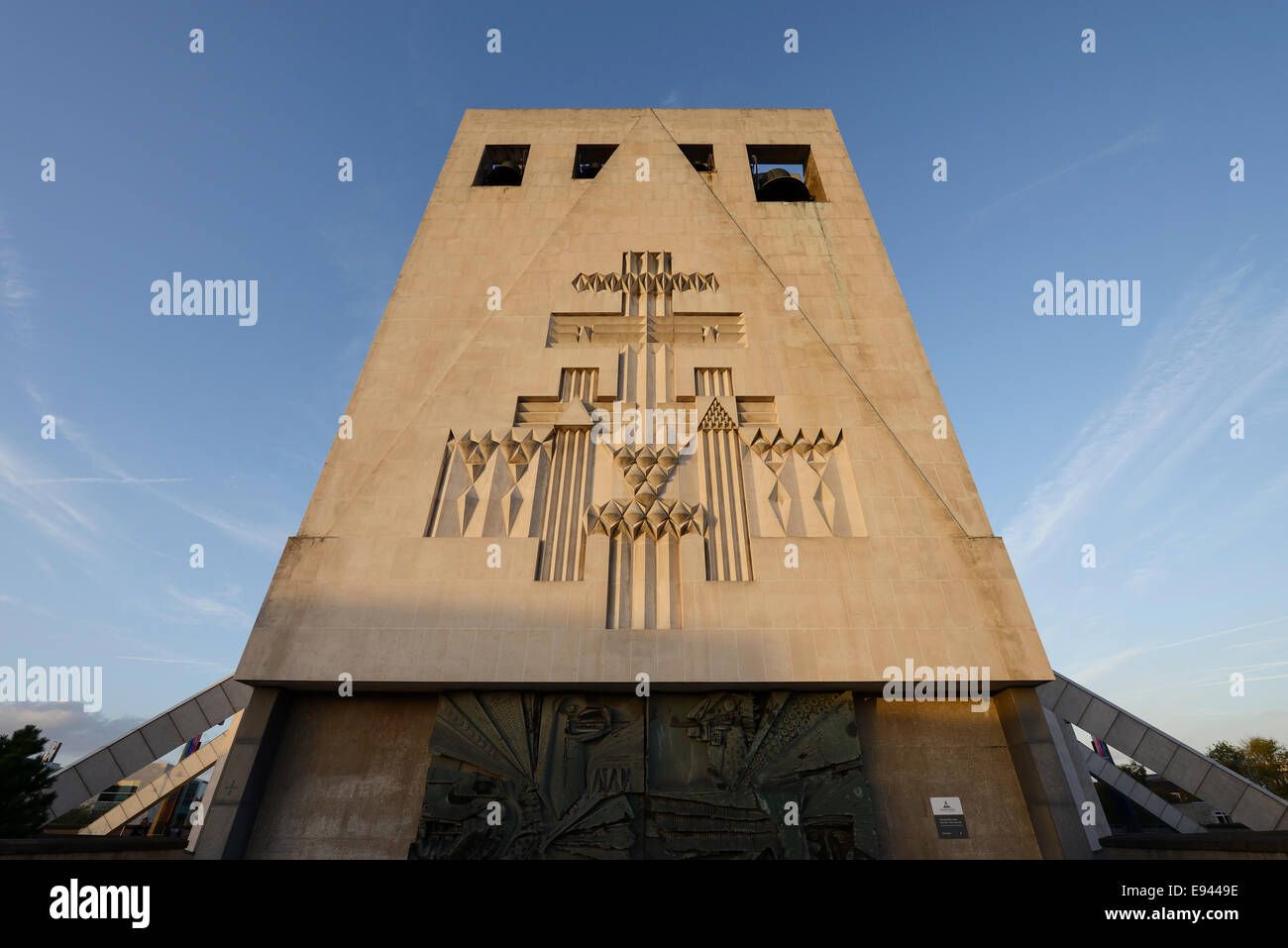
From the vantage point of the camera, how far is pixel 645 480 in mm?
11016

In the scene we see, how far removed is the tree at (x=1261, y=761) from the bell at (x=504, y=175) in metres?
55.8

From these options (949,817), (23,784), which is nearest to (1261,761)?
(949,817)

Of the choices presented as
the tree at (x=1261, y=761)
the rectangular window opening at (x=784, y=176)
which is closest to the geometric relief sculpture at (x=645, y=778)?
the rectangular window opening at (x=784, y=176)

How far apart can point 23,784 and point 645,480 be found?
1985 cm

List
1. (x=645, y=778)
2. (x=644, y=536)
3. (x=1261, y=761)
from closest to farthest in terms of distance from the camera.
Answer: (x=645, y=778) → (x=644, y=536) → (x=1261, y=761)

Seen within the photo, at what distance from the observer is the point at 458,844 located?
26.4 feet

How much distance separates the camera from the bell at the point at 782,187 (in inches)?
652

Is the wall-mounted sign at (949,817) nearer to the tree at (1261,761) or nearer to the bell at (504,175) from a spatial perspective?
the bell at (504,175)

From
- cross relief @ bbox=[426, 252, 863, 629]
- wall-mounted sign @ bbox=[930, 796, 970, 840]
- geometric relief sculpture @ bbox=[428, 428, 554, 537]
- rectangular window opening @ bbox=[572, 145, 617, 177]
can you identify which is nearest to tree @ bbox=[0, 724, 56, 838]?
geometric relief sculpture @ bbox=[428, 428, 554, 537]

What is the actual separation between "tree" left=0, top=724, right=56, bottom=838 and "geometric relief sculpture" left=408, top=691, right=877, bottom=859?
14.1 meters

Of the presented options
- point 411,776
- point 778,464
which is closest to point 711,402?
point 778,464

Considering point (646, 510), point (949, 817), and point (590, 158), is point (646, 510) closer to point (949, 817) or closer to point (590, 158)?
point (949, 817)

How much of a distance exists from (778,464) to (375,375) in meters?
8.25
